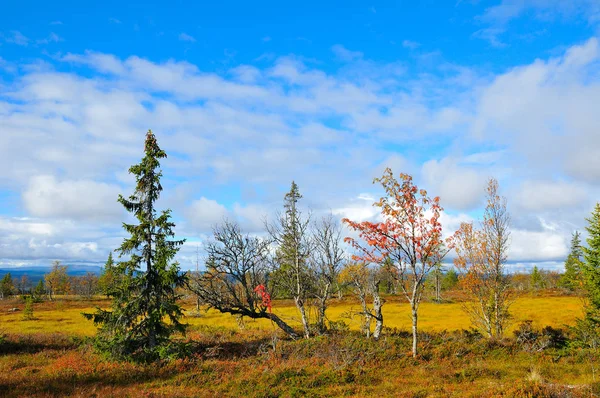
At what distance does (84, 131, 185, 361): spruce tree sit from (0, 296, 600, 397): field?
5.04 feet

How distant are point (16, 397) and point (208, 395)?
24.1ft

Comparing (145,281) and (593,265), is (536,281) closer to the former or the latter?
(593,265)

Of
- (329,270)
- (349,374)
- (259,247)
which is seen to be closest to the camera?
(349,374)

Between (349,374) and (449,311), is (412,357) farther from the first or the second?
(449,311)

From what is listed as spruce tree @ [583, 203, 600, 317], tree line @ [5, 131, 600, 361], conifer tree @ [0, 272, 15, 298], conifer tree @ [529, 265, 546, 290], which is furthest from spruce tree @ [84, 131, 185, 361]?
conifer tree @ [529, 265, 546, 290]

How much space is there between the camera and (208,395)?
14.3m

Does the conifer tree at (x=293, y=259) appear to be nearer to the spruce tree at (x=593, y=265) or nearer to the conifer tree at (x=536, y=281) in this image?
the spruce tree at (x=593, y=265)

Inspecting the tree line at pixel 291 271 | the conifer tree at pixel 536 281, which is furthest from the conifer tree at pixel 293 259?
the conifer tree at pixel 536 281

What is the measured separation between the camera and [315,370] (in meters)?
17.6

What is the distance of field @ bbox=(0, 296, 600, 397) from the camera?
14602mm

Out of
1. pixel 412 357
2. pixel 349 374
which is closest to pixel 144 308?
pixel 349 374

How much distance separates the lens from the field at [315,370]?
575 inches

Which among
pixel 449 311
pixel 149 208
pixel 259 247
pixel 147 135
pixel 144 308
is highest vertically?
pixel 147 135

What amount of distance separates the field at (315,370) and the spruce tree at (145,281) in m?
1.54
